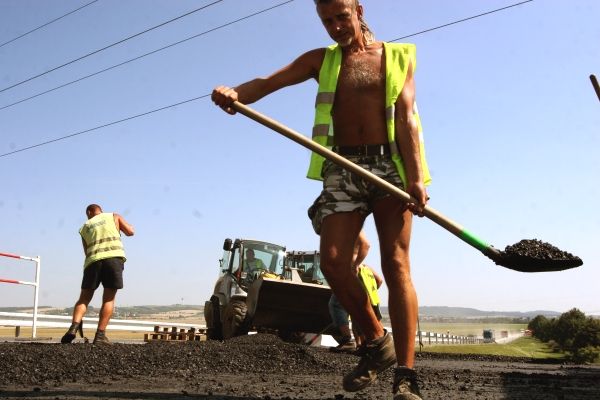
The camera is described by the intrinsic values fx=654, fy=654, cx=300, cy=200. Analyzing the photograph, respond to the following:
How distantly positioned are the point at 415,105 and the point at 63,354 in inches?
142

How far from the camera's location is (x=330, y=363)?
21.6 ft

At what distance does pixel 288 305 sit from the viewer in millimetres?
11500

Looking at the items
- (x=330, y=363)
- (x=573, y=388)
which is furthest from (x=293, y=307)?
(x=573, y=388)

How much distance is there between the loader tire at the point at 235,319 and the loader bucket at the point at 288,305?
328 millimetres

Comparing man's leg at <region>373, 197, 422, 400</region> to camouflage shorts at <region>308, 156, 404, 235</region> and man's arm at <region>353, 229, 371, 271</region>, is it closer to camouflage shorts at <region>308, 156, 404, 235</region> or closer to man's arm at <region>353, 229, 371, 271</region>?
camouflage shorts at <region>308, 156, 404, 235</region>

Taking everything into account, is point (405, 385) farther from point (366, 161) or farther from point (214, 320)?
point (214, 320)

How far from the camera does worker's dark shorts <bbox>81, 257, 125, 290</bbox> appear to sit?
793 centimetres

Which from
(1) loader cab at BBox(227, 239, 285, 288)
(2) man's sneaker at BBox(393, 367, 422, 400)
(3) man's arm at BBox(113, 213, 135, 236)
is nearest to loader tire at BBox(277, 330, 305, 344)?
(1) loader cab at BBox(227, 239, 285, 288)

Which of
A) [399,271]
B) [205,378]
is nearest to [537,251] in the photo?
[399,271]

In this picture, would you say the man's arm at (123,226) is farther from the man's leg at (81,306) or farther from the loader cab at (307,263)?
the loader cab at (307,263)

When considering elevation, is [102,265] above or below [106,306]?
above

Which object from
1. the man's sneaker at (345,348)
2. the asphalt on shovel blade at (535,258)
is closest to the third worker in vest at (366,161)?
the asphalt on shovel blade at (535,258)

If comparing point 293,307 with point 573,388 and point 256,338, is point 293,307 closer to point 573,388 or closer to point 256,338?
point 256,338

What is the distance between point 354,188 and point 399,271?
0.48m
